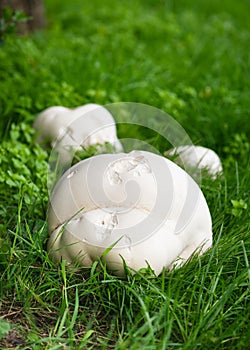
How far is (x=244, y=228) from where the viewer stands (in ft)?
8.87

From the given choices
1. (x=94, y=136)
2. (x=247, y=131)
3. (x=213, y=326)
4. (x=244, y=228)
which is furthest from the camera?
(x=247, y=131)

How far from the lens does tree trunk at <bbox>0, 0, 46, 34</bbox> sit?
5.06 metres

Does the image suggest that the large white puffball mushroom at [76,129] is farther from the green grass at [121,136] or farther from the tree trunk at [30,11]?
the tree trunk at [30,11]

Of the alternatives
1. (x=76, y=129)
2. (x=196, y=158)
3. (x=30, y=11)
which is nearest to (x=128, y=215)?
(x=196, y=158)

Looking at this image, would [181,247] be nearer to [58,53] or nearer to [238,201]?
[238,201]

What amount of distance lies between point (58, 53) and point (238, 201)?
240 cm

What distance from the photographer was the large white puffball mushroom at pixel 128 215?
7.61 feet

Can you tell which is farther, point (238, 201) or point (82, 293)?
point (238, 201)

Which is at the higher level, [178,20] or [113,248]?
[113,248]

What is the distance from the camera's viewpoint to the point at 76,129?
330 centimetres

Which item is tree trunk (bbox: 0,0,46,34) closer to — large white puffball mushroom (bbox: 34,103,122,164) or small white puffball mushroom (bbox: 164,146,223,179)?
large white puffball mushroom (bbox: 34,103,122,164)

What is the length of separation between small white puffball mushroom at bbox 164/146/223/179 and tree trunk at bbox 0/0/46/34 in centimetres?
258

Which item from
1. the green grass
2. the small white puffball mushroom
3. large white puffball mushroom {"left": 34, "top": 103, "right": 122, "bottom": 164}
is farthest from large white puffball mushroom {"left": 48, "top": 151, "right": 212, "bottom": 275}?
large white puffball mushroom {"left": 34, "top": 103, "right": 122, "bottom": 164}

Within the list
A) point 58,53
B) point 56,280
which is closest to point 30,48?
point 58,53
